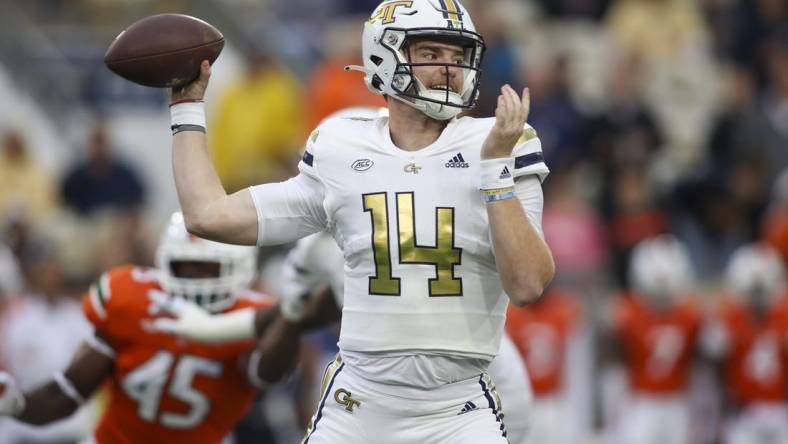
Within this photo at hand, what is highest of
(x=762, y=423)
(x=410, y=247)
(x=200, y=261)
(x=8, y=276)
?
(x=410, y=247)

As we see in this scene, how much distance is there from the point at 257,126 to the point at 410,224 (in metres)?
6.85

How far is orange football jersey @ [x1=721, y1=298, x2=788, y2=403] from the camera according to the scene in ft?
33.3

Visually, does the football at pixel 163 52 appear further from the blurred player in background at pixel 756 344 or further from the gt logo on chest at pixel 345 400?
the blurred player in background at pixel 756 344

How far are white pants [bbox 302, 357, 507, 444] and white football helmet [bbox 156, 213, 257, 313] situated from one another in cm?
152

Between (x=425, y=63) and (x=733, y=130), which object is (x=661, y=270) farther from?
(x=425, y=63)

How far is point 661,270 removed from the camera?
10297 mm

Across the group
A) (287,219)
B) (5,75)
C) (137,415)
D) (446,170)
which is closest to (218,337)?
(137,415)

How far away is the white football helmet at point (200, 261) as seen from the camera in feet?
19.0

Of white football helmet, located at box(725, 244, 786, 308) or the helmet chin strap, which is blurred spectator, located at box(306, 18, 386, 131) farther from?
the helmet chin strap

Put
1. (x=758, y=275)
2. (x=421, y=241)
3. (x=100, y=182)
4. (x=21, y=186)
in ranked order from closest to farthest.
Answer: (x=421, y=241), (x=758, y=275), (x=100, y=182), (x=21, y=186)

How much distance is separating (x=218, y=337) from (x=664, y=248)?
17.4 ft

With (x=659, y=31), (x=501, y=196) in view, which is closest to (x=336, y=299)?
(x=501, y=196)

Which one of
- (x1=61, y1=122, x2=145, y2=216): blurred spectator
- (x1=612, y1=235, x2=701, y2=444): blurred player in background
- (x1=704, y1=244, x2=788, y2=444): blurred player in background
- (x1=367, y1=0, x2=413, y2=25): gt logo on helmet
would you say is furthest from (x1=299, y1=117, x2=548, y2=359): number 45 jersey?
(x1=61, y1=122, x2=145, y2=216): blurred spectator

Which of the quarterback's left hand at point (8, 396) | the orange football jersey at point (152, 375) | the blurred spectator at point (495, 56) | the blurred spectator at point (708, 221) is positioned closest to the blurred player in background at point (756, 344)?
the blurred spectator at point (708, 221)
